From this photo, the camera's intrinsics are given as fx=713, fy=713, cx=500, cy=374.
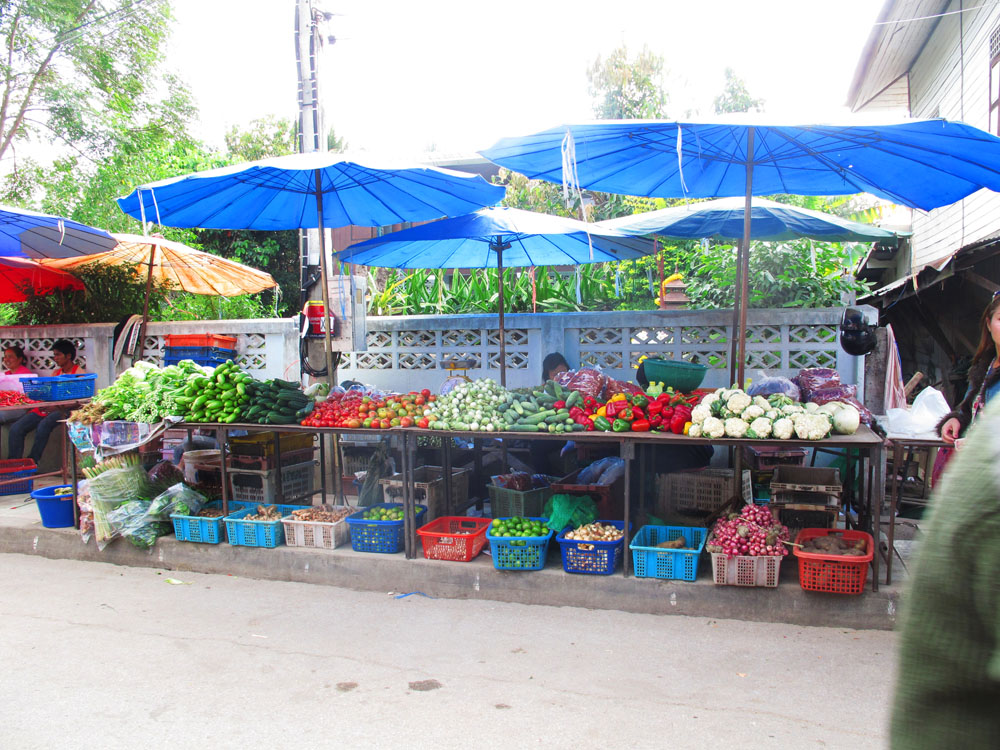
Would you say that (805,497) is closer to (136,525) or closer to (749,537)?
(749,537)

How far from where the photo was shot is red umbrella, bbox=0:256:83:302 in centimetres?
974

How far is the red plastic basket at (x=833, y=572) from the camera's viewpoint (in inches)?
181

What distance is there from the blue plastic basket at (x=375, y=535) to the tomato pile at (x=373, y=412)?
31.1 inches

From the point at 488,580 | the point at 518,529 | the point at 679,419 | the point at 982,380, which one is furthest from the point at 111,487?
the point at 982,380

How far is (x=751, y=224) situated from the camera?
6.77m

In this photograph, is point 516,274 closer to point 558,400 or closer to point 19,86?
point 558,400

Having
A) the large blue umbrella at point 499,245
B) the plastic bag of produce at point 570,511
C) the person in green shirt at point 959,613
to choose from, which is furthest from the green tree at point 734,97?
the person in green shirt at point 959,613

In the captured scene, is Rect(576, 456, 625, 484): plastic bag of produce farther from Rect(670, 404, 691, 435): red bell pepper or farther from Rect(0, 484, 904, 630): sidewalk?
Rect(670, 404, 691, 435): red bell pepper

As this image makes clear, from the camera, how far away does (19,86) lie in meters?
15.6

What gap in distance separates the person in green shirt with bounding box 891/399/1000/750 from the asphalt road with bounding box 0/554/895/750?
108 inches

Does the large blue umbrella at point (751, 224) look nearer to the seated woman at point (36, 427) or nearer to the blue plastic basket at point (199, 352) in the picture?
the blue plastic basket at point (199, 352)

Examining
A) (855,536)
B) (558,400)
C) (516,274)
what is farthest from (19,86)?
(855,536)

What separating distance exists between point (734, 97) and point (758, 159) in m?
14.0

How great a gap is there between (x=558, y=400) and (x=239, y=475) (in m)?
3.31
